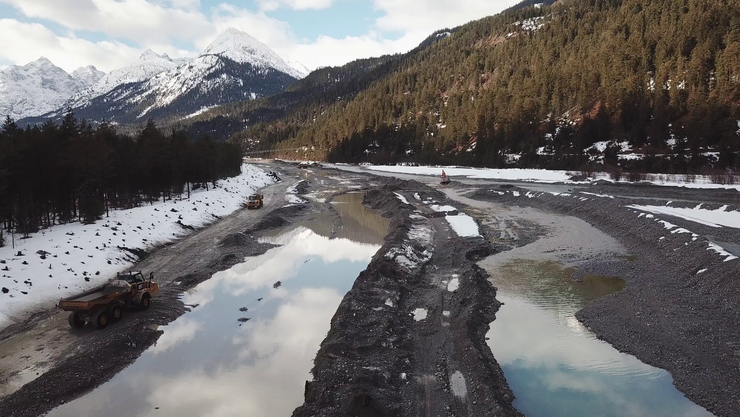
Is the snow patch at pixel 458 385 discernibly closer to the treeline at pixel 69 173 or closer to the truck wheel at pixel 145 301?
the truck wheel at pixel 145 301

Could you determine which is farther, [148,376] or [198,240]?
[198,240]

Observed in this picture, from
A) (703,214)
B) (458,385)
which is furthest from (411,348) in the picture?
(703,214)

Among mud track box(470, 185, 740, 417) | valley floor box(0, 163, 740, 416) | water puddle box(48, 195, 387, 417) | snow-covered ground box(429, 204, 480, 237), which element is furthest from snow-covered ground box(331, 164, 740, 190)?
water puddle box(48, 195, 387, 417)

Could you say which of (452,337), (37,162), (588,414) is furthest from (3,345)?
(37,162)

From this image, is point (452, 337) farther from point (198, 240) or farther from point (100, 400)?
point (198, 240)

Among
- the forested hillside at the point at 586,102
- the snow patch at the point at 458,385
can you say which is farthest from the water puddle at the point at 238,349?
the forested hillside at the point at 586,102

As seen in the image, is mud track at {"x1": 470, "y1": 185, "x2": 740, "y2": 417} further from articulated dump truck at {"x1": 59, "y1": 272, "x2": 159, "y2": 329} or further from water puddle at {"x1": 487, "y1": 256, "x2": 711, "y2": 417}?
articulated dump truck at {"x1": 59, "y1": 272, "x2": 159, "y2": 329}
